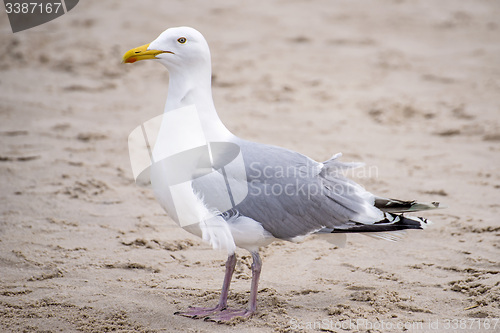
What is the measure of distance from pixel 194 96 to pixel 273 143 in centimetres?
250

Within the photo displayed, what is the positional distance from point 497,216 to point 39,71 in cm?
546

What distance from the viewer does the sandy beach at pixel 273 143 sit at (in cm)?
358

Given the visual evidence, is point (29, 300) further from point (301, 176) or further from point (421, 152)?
point (421, 152)

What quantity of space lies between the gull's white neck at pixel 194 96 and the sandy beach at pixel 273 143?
39.9 inches

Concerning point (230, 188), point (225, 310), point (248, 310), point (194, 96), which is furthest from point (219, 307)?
point (194, 96)

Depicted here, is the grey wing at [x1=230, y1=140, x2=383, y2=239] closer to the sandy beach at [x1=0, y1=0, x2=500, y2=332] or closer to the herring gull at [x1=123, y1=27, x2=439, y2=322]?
the herring gull at [x1=123, y1=27, x2=439, y2=322]

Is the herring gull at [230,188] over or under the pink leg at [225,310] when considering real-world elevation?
over

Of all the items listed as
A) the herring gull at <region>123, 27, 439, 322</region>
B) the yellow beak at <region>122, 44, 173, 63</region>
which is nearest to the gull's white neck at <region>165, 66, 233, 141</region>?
the herring gull at <region>123, 27, 439, 322</region>

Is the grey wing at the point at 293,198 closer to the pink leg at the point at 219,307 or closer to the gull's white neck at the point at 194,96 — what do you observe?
the gull's white neck at the point at 194,96

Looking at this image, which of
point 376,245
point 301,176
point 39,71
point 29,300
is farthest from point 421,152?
point 39,71

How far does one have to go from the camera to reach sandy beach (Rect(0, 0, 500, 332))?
11.8 ft

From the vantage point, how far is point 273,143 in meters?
5.99

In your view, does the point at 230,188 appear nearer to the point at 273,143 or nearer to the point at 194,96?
the point at 194,96

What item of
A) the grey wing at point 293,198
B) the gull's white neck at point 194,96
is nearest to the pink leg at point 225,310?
the grey wing at point 293,198
